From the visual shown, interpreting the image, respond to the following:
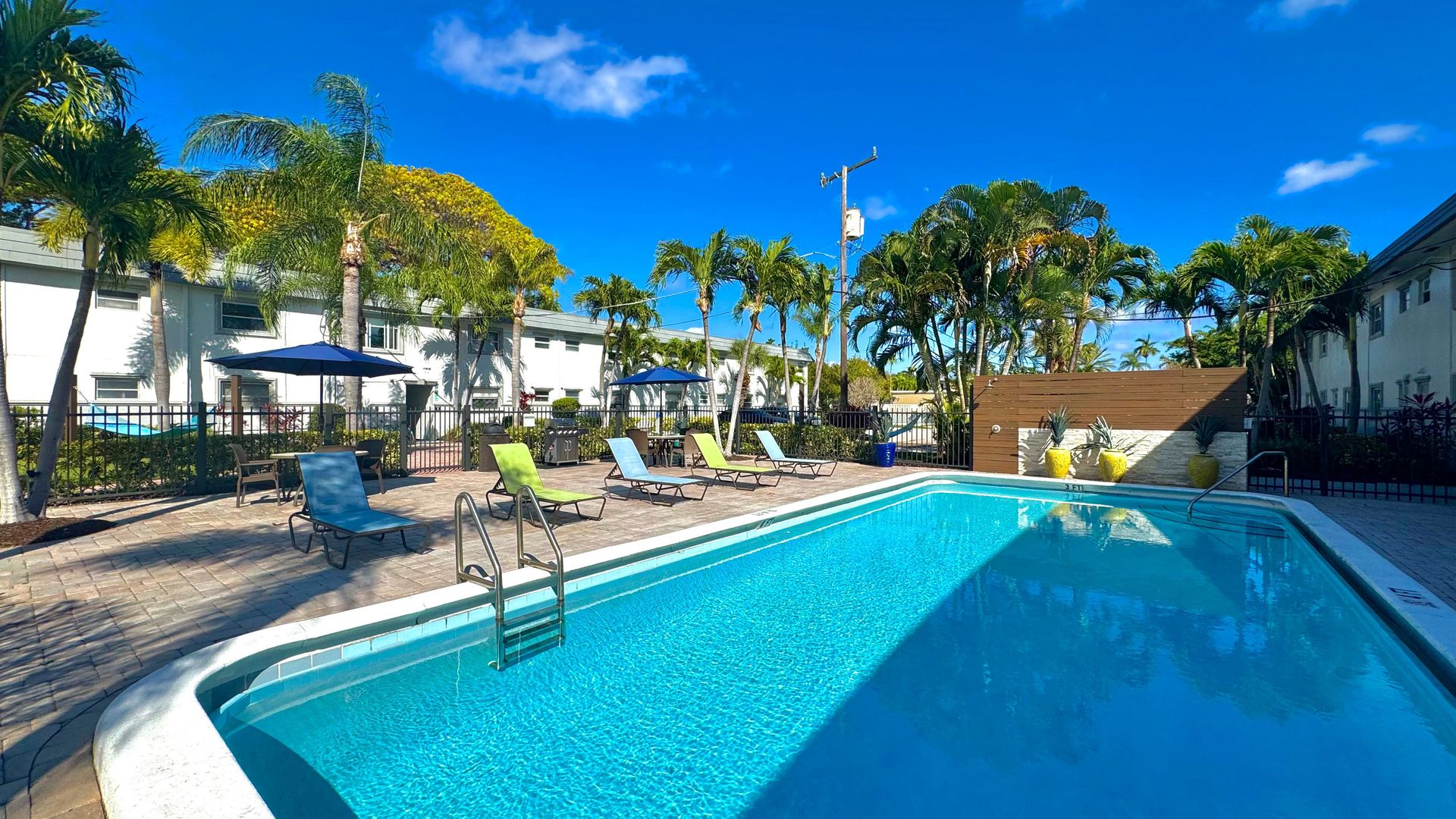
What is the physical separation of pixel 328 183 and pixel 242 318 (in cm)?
1071

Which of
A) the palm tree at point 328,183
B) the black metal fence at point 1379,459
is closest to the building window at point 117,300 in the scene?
the palm tree at point 328,183

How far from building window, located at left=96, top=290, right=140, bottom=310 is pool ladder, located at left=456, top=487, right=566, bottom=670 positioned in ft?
65.0

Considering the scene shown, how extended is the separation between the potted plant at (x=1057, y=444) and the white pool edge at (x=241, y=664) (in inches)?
202

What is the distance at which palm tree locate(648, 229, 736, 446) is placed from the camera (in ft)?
51.7

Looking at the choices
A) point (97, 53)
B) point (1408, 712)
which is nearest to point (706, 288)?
point (97, 53)

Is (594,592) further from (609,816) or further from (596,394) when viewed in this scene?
(596,394)

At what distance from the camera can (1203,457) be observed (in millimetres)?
11867

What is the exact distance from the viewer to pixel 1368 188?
20.5 meters

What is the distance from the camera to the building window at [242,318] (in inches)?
770

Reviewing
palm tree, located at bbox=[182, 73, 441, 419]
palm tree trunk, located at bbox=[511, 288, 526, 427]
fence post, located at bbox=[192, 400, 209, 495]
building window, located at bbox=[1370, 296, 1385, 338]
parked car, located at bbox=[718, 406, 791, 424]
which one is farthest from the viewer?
palm tree trunk, located at bbox=[511, 288, 526, 427]

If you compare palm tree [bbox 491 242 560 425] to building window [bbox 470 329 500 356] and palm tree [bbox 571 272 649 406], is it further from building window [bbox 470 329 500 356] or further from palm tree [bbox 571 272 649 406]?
palm tree [bbox 571 272 649 406]

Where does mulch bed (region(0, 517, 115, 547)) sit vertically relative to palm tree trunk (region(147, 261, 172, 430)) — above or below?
below

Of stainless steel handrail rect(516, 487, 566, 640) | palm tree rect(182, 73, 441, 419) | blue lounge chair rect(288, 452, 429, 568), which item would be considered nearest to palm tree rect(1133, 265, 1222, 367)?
stainless steel handrail rect(516, 487, 566, 640)

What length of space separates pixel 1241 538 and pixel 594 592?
892cm
